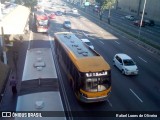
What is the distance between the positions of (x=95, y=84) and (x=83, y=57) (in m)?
3.04

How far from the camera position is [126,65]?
88.7ft

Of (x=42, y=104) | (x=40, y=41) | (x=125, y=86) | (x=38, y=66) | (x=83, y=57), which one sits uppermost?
(x=83, y=57)

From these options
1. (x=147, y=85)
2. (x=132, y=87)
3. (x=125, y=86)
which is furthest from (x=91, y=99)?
(x=147, y=85)

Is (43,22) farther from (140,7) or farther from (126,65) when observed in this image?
(140,7)

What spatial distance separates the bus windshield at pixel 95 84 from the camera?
18641mm

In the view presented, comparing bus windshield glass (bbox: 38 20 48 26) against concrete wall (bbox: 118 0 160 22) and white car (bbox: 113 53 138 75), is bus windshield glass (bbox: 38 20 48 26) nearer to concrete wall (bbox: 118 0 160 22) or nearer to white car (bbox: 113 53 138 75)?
white car (bbox: 113 53 138 75)

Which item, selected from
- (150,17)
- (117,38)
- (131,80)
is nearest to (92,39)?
(117,38)

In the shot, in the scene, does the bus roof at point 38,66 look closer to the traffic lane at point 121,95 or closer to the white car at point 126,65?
the traffic lane at point 121,95

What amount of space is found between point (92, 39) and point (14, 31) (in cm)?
1824

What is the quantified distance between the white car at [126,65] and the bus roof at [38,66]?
9222mm

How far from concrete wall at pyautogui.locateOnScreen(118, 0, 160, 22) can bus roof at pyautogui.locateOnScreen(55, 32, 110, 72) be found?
1994 inches

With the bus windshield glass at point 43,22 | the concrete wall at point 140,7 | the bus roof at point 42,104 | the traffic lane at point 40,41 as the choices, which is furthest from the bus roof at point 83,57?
the concrete wall at point 140,7

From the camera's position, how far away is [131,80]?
25.6 meters

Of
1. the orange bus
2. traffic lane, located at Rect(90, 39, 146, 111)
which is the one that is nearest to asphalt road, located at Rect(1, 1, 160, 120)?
traffic lane, located at Rect(90, 39, 146, 111)
